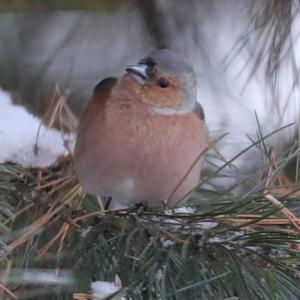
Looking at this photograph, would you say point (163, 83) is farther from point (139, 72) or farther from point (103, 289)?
point (103, 289)

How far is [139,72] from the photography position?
153 centimetres

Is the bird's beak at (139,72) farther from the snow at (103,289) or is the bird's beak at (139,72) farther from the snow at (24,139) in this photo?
the snow at (103,289)

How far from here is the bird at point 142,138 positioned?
1.45 m

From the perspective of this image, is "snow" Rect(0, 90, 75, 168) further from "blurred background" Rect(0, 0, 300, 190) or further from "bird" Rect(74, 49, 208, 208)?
"blurred background" Rect(0, 0, 300, 190)

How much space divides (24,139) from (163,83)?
322mm

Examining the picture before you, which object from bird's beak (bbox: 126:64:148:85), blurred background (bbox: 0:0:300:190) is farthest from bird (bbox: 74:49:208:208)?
blurred background (bbox: 0:0:300:190)

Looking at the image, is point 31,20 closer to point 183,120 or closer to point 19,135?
point 183,120

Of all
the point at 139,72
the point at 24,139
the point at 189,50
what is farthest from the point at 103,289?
the point at 189,50

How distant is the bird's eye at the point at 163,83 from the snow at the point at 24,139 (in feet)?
0.74

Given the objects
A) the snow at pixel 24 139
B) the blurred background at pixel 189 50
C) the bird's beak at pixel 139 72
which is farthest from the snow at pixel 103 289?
the blurred background at pixel 189 50

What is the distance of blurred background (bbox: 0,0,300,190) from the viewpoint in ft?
6.18

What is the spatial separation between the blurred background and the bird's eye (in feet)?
0.93

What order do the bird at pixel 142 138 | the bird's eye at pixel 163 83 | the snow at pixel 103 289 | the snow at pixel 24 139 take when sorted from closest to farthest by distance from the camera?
the snow at pixel 103 289, the snow at pixel 24 139, the bird at pixel 142 138, the bird's eye at pixel 163 83

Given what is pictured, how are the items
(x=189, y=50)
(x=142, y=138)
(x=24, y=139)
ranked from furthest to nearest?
(x=189, y=50) → (x=142, y=138) → (x=24, y=139)
